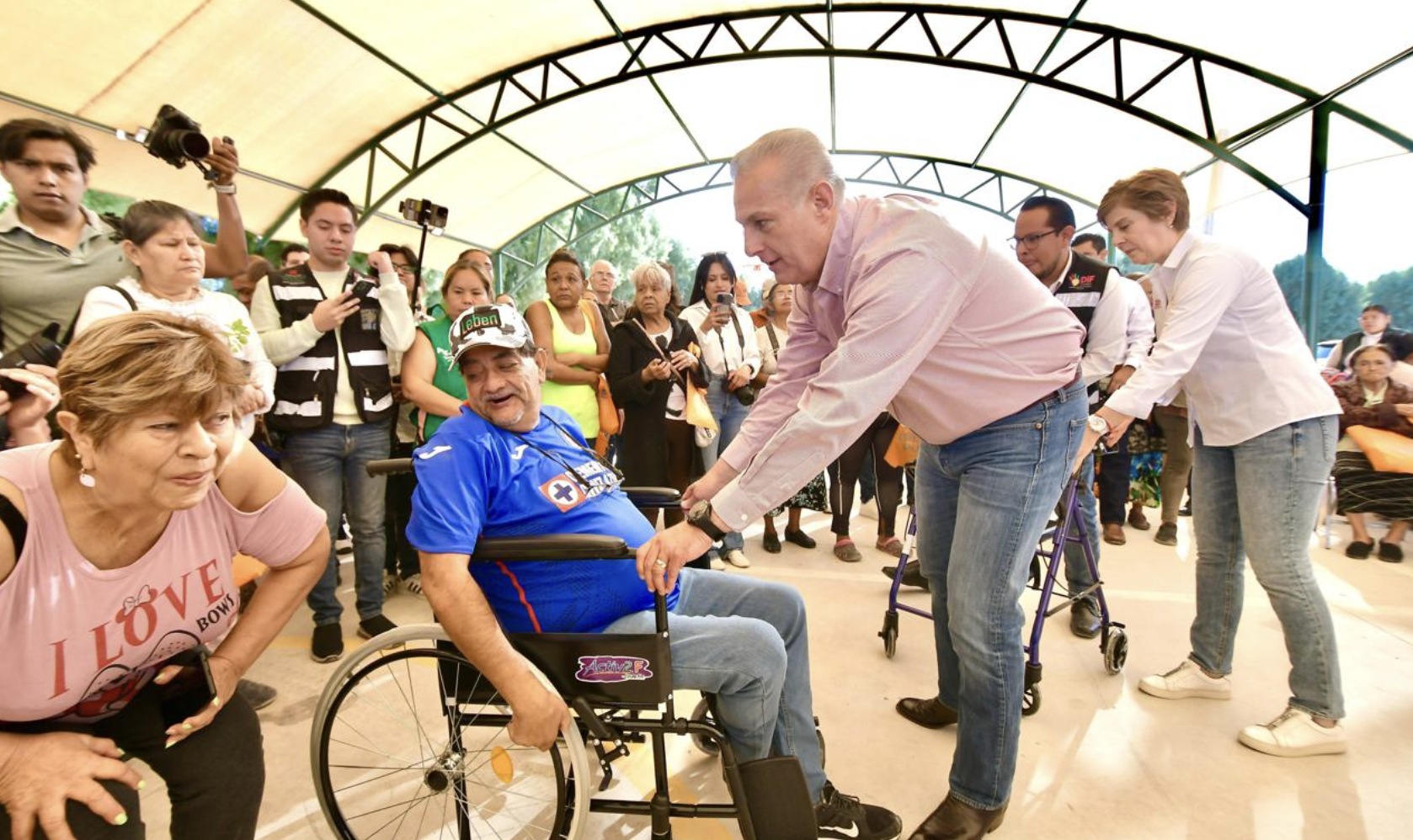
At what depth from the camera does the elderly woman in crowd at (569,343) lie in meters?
3.16

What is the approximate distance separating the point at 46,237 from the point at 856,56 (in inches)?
275

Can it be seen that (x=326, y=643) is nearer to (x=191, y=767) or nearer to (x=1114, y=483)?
(x=191, y=767)

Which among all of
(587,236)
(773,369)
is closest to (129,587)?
(773,369)

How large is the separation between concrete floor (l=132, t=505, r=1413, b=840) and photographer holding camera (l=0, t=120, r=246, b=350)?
1511mm

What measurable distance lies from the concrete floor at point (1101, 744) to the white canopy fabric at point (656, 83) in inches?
184

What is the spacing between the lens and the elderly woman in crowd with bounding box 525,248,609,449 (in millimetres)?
3162

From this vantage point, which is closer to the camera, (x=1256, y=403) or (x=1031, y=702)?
(x=1256, y=403)

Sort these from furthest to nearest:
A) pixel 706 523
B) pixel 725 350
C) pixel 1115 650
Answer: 1. pixel 725 350
2. pixel 1115 650
3. pixel 706 523

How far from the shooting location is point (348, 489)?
8.89 feet

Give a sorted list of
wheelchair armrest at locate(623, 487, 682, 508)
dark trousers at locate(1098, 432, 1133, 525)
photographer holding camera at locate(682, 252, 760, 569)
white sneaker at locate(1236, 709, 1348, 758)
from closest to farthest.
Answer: wheelchair armrest at locate(623, 487, 682, 508), white sneaker at locate(1236, 709, 1348, 758), photographer holding camera at locate(682, 252, 760, 569), dark trousers at locate(1098, 432, 1133, 525)

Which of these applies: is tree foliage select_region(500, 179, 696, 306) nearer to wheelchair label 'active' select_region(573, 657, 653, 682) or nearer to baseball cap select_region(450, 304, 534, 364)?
baseball cap select_region(450, 304, 534, 364)

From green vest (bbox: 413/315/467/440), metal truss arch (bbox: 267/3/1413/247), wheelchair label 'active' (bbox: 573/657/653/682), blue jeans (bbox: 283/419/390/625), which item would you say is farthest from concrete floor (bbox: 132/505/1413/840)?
metal truss arch (bbox: 267/3/1413/247)

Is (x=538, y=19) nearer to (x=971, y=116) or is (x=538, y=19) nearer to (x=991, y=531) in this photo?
(x=971, y=116)

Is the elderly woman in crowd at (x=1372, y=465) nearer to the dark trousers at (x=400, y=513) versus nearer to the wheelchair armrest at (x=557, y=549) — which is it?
the wheelchair armrest at (x=557, y=549)
